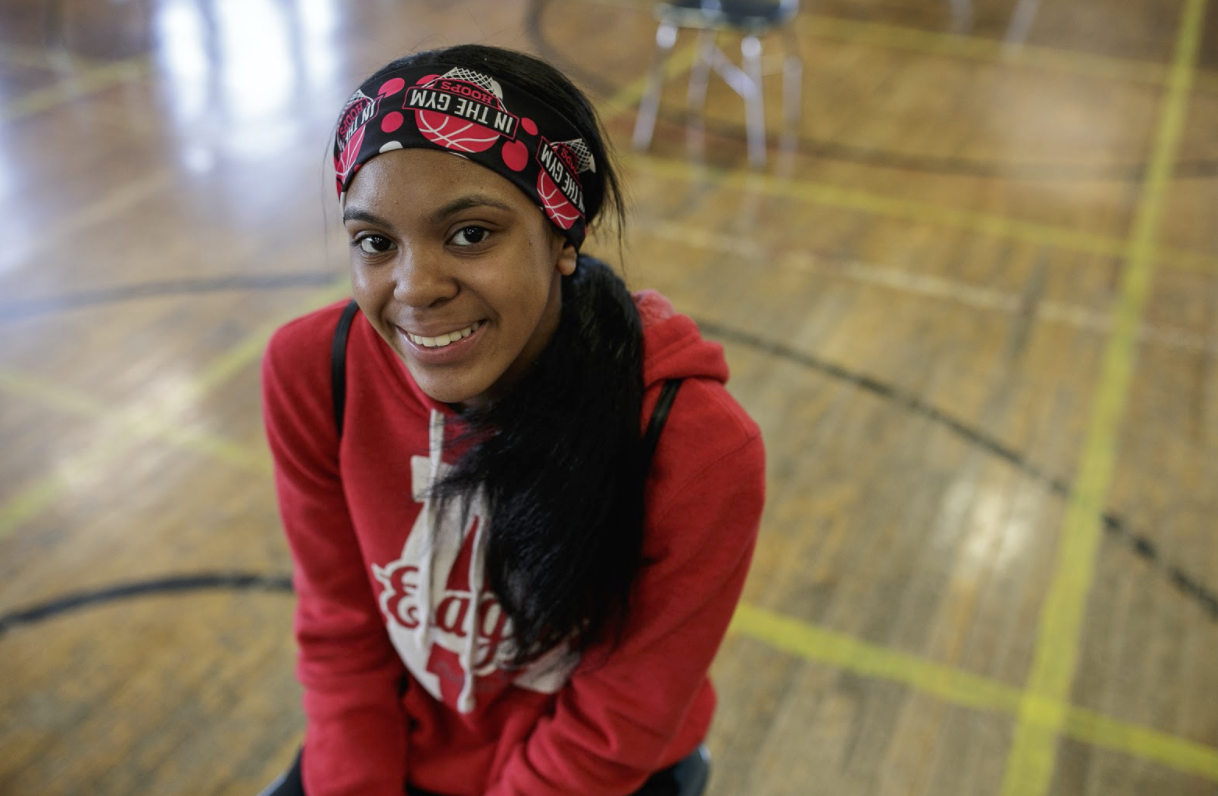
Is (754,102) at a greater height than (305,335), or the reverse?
(305,335)

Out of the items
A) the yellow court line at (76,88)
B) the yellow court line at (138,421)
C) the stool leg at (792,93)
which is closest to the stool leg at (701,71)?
the stool leg at (792,93)

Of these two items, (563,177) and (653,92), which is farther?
(653,92)

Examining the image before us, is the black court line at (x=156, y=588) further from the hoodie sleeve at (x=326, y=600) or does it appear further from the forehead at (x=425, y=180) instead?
the forehead at (x=425, y=180)

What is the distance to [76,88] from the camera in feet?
16.6

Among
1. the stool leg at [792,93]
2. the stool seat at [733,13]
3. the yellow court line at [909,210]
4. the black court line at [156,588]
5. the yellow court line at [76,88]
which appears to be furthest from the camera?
the stool leg at [792,93]

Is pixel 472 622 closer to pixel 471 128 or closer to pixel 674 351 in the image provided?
pixel 674 351

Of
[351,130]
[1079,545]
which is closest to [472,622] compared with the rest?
[351,130]

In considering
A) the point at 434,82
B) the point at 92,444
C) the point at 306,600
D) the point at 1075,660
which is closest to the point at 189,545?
the point at 92,444

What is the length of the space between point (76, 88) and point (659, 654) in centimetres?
513

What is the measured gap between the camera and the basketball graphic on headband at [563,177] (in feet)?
3.20

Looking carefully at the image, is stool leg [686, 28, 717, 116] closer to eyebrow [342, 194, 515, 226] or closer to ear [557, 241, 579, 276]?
ear [557, 241, 579, 276]

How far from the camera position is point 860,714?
221 centimetres

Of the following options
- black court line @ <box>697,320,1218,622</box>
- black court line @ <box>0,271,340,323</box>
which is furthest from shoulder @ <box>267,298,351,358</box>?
black court line @ <box>0,271,340,323</box>

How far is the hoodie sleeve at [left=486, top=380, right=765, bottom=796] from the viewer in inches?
42.1
